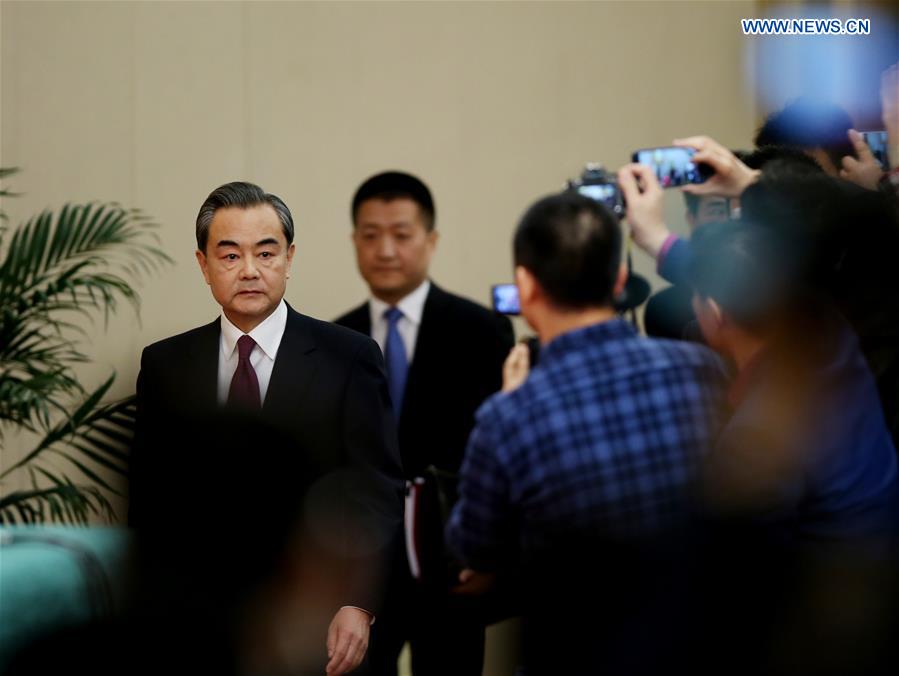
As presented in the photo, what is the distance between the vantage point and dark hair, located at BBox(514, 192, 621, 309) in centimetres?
Answer: 166

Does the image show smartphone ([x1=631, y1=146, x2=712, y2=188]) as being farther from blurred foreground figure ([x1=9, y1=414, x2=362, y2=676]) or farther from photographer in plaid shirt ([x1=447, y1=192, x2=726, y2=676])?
blurred foreground figure ([x1=9, y1=414, x2=362, y2=676])

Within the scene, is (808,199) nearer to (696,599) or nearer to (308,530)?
(696,599)

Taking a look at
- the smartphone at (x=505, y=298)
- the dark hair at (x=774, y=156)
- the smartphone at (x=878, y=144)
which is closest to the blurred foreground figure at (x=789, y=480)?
the dark hair at (x=774, y=156)

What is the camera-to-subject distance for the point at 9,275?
294cm

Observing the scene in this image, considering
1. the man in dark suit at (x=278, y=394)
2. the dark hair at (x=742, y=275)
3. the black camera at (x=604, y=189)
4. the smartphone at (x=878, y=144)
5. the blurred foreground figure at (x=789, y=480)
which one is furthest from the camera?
the smartphone at (x=878, y=144)

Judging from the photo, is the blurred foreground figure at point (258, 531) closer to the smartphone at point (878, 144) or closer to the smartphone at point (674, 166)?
the smartphone at point (674, 166)

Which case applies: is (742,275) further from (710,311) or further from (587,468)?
(587,468)

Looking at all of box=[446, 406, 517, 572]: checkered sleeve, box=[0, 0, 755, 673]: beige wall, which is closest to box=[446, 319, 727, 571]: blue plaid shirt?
box=[446, 406, 517, 572]: checkered sleeve

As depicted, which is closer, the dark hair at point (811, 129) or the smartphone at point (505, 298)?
the dark hair at point (811, 129)

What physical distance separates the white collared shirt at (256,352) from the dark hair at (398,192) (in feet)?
2.52

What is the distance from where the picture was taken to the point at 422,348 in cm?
272

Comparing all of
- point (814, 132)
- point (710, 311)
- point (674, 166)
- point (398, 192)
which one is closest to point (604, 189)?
point (674, 166)

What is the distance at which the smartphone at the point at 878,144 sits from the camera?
2.39m

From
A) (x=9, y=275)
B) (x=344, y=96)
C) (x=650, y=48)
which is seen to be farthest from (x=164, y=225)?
(x=650, y=48)
